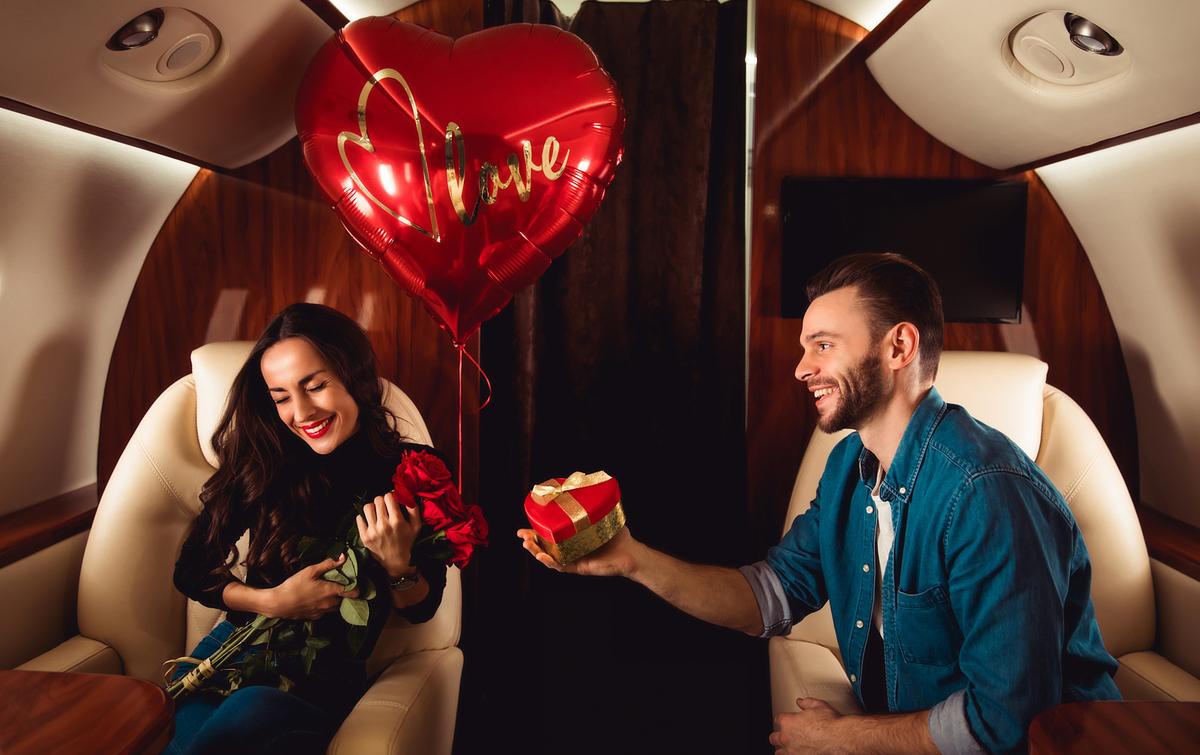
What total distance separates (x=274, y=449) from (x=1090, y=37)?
2139mm

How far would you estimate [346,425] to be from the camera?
5.02 ft

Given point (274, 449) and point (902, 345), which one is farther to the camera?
point (274, 449)

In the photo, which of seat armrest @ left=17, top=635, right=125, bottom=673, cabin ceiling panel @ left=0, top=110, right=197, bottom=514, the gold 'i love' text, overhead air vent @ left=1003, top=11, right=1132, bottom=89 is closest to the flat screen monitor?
overhead air vent @ left=1003, top=11, right=1132, bottom=89

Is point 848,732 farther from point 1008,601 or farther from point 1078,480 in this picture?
point 1078,480

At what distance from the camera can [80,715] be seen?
0.98 meters

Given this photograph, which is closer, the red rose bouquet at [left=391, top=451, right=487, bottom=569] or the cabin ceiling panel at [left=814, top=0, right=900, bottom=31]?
the red rose bouquet at [left=391, top=451, right=487, bottom=569]

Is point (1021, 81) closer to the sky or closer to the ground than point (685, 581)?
closer to the sky

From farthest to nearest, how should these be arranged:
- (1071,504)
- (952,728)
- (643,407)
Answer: (643,407) → (1071,504) → (952,728)

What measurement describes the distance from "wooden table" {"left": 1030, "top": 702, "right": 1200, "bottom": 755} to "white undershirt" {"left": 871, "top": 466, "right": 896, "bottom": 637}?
0.37 m

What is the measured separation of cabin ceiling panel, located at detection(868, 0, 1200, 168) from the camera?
4.54 ft

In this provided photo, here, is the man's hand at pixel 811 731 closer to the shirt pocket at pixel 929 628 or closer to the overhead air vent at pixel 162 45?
the shirt pocket at pixel 929 628

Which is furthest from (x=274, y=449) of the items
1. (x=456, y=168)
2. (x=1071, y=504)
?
(x=1071, y=504)

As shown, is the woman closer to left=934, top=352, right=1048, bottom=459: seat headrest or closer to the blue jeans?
the blue jeans

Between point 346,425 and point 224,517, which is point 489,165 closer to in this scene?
point 346,425
